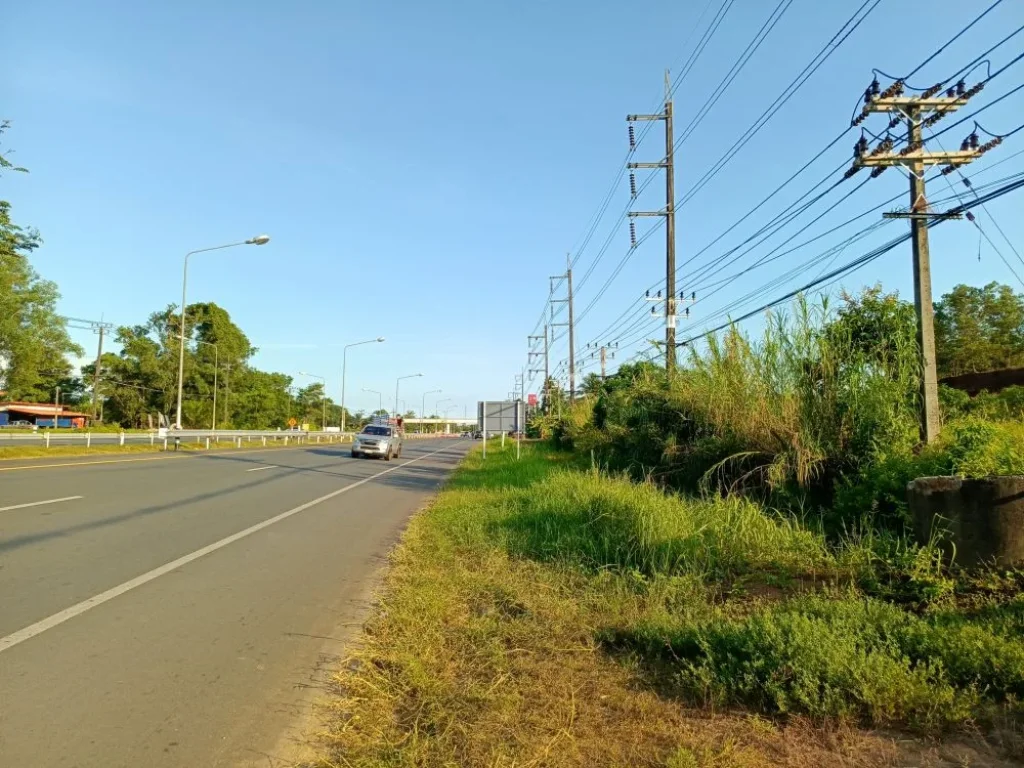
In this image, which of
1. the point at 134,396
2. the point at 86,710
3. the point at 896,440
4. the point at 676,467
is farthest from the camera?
the point at 134,396

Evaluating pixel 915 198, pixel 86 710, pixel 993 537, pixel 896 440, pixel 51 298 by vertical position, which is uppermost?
pixel 51 298

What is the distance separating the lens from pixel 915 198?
1005 cm

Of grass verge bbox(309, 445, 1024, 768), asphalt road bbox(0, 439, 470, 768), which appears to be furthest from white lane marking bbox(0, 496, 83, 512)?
grass verge bbox(309, 445, 1024, 768)

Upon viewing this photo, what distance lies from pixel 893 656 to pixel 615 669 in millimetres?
1711

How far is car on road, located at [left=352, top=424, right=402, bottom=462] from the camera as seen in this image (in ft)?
101

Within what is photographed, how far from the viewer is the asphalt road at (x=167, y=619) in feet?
11.6

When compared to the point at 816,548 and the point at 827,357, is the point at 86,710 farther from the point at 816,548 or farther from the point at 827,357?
the point at 827,357

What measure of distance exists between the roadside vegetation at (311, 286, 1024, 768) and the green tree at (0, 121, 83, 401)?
49.8 feet

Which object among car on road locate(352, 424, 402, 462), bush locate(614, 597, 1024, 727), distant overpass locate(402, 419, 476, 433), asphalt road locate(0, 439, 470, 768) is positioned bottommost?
asphalt road locate(0, 439, 470, 768)

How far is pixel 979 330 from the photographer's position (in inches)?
1284

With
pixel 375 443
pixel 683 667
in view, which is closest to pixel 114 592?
pixel 683 667

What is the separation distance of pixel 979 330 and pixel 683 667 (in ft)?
120

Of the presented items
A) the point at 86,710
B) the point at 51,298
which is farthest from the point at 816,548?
the point at 51,298

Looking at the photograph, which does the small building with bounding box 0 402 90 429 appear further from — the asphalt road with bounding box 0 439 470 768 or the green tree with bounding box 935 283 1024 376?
the green tree with bounding box 935 283 1024 376
